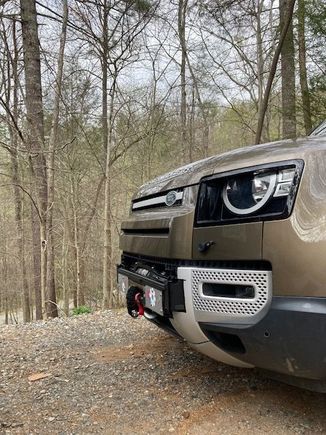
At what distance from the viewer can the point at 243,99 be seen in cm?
1512

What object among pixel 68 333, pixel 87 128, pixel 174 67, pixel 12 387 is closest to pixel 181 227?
pixel 12 387

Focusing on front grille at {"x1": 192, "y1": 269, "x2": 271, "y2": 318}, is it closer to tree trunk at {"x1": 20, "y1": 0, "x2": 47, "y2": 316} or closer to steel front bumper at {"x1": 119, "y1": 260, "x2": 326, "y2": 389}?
steel front bumper at {"x1": 119, "y1": 260, "x2": 326, "y2": 389}

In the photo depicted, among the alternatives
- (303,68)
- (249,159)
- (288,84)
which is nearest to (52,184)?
(288,84)

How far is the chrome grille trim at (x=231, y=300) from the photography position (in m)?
1.67

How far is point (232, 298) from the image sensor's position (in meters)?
1.78

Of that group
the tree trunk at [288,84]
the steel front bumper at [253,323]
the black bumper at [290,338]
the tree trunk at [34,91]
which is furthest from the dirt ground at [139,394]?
the tree trunk at [288,84]

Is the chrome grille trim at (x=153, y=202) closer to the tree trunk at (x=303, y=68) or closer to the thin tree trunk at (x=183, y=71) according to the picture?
the tree trunk at (x=303, y=68)

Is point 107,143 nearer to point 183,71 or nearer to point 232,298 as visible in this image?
point 183,71

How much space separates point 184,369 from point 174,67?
12.4 m

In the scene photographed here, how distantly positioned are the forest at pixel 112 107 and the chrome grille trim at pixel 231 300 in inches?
161

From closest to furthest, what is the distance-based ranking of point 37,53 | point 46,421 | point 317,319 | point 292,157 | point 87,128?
point 317,319
point 292,157
point 46,421
point 37,53
point 87,128

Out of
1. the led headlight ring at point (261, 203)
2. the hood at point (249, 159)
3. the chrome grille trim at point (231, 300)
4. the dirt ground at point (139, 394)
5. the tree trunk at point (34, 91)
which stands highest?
the tree trunk at point (34, 91)

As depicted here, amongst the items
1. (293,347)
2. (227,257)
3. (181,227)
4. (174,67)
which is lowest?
(293,347)

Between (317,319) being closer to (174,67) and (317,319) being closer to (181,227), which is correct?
(181,227)
